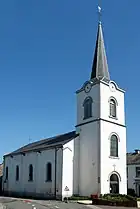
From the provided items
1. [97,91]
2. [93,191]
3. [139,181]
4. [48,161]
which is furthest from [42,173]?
[139,181]

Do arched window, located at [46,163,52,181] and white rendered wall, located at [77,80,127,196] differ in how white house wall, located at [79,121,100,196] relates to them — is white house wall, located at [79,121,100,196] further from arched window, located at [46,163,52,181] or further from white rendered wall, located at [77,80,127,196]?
arched window, located at [46,163,52,181]

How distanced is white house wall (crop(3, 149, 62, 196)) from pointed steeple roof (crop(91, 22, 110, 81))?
477 inches

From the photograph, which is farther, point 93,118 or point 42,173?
point 42,173

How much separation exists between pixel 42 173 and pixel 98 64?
692 inches

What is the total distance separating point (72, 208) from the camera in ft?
84.4

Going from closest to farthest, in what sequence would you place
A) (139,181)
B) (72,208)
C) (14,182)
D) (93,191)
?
(72,208) → (93,191) → (14,182) → (139,181)

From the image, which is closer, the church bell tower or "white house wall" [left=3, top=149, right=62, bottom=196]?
the church bell tower

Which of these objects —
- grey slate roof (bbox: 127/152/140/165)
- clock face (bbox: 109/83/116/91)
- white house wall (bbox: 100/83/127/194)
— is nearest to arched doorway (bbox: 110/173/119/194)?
white house wall (bbox: 100/83/127/194)

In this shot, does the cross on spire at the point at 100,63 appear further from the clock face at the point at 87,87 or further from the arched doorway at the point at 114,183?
the arched doorway at the point at 114,183

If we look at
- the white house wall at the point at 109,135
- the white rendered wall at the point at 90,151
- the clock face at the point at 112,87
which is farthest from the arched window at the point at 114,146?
the clock face at the point at 112,87

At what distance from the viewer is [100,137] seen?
38.1 m

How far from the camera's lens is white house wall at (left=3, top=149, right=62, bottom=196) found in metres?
40.3

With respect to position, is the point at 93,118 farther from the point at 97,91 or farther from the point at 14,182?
the point at 14,182

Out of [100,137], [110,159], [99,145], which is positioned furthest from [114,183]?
[100,137]
